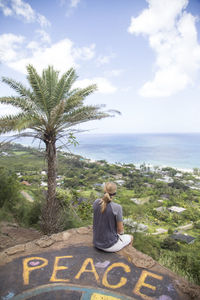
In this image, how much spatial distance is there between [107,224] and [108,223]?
0.08ft

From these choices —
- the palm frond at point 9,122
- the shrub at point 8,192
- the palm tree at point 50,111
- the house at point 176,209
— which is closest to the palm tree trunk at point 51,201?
the palm tree at point 50,111

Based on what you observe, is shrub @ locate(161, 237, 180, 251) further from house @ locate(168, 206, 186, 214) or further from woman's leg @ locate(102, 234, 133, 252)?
woman's leg @ locate(102, 234, 133, 252)

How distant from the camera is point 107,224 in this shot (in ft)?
10.5

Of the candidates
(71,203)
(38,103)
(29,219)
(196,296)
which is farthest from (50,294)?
(29,219)

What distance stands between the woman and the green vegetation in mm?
1606

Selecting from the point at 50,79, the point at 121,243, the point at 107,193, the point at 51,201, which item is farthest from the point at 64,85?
the point at 121,243

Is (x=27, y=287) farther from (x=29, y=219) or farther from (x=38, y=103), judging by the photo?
(x=29, y=219)

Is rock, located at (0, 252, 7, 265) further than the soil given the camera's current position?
No

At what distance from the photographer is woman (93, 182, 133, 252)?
3.17 metres

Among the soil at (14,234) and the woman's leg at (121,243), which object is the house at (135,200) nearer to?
the soil at (14,234)

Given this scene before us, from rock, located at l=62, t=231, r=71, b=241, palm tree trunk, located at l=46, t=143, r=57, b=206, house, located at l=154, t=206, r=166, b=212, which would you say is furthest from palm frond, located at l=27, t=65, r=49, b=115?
house, located at l=154, t=206, r=166, b=212

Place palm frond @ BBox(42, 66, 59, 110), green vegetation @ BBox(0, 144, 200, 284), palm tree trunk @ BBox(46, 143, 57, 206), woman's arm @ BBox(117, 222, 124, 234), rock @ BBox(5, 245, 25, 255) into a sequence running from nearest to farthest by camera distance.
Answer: woman's arm @ BBox(117, 222, 124, 234)
rock @ BBox(5, 245, 25, 255)
palm tree trunk @ BBox(46, 143, 57, 206)
palm frond @ BBox(42, 66, 59, 110)
green vegetation @ BBox(0, 144, 200, 284)

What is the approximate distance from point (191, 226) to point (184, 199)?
48.7 ft

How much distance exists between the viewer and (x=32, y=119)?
15.9ft
